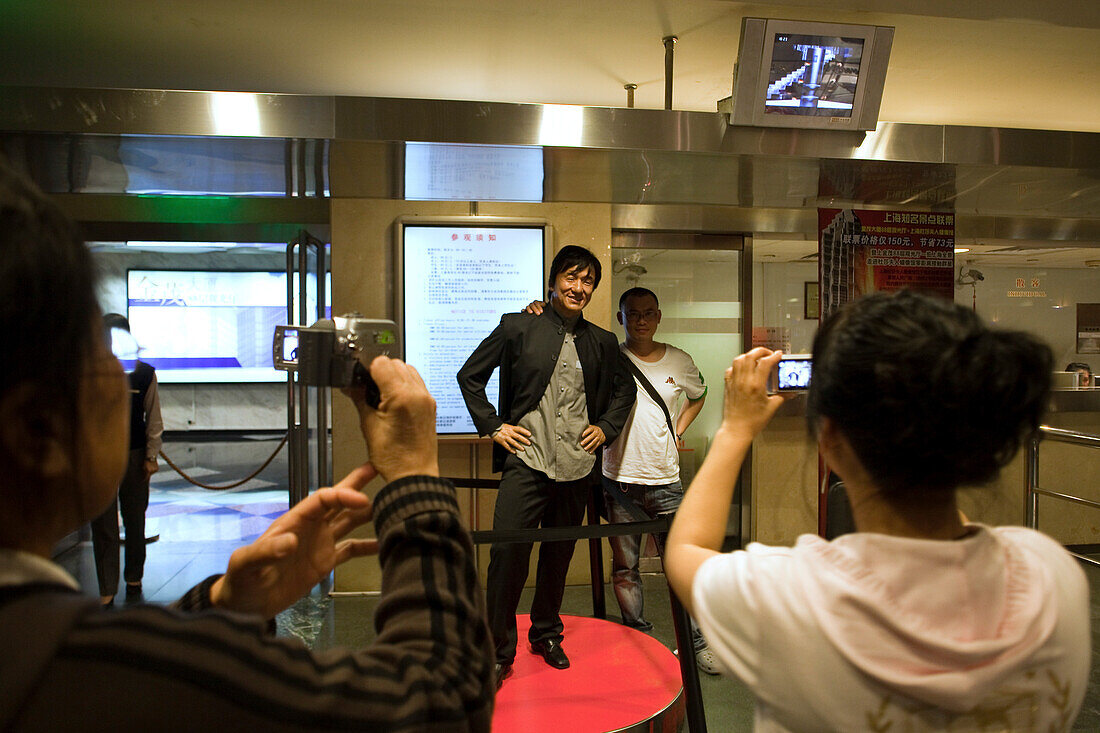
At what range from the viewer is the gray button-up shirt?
248 cm

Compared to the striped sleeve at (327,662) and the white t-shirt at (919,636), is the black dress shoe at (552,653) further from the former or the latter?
the striped sleeve at (327,662)

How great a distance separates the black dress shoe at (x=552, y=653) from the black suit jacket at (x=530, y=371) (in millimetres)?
712

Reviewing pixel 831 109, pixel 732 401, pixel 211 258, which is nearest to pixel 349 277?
pixel 831 109

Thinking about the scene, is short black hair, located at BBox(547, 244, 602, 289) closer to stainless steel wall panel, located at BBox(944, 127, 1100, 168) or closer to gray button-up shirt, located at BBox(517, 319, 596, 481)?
gray button-up shirt, located at BBox(517, 319, 596, 481)

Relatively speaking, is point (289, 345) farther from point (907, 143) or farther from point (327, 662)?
point (907, 143)

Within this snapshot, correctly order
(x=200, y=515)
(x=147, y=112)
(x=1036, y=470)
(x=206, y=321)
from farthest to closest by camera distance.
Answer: (x=206, y=321) < (x=200, y=515) < (x=1036, y=470) < (x=147, y=112)

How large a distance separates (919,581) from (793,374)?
40 centimetres

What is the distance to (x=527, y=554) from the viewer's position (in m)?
2.42

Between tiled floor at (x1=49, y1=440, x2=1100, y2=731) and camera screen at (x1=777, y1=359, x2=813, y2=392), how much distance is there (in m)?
1.90

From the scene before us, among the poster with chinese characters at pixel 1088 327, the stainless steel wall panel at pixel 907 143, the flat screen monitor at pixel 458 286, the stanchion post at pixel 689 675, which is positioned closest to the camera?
the stanchion post at pixel 689 675

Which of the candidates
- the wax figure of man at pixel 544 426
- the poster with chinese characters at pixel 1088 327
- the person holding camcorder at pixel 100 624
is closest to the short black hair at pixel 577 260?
the wax figure of man at pixel 544 426

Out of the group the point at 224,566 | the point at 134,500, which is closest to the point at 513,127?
the point at 134,500

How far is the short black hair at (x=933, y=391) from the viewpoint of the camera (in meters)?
0.69

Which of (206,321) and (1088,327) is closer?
(1088,327)
